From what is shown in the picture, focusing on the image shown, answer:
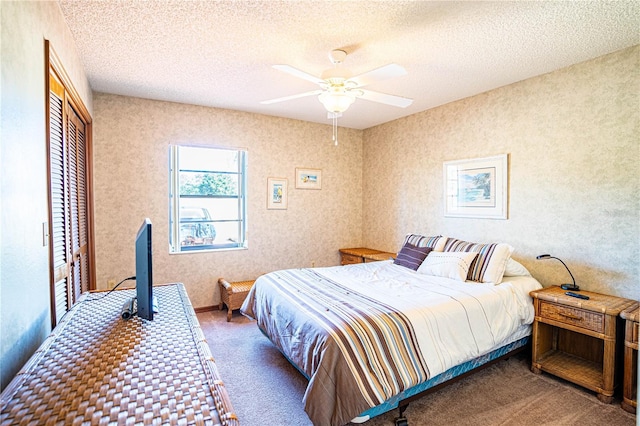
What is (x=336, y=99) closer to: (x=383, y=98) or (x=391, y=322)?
(x=383, y=98)

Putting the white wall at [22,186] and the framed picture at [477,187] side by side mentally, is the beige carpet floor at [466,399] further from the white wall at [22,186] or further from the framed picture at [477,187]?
the framed picture at [477,187]

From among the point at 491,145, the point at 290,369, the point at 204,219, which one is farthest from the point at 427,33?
the point at 204,219

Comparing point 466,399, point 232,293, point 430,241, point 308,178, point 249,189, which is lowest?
point 466,399

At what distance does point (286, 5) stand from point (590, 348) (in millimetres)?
3736

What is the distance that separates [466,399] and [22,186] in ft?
9.80

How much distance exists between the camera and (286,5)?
1991 millimetres

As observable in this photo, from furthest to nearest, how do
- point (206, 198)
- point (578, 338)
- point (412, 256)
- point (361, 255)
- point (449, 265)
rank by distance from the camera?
point (361, 255) < point (206, 198) < point (412, 256) < point (449, 265) < point (578, 338)

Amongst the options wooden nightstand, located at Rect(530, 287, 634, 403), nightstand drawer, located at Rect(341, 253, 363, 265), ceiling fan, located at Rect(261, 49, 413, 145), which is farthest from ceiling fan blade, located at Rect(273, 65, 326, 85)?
nightstand drawer, located at Rect(341, 253, 363, 265)

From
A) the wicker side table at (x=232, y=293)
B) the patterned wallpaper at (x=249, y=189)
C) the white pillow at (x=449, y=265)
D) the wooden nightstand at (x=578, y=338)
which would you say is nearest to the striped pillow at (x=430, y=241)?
the white pillow at (x=449, y=265)

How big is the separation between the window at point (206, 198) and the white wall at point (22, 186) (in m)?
2.49

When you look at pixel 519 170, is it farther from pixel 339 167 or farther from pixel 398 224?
pixel 339 167

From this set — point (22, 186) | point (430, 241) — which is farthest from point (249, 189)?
point (22, 186)

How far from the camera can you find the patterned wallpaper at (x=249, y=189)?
3.72 m

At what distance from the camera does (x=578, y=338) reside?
293cm
